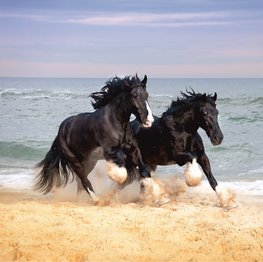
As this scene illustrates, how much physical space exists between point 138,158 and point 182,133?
62 centimetres

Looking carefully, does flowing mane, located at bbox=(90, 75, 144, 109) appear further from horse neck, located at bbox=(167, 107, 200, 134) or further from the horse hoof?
the horse hoof

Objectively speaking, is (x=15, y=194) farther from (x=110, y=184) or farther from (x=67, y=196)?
(x=110, y=184)

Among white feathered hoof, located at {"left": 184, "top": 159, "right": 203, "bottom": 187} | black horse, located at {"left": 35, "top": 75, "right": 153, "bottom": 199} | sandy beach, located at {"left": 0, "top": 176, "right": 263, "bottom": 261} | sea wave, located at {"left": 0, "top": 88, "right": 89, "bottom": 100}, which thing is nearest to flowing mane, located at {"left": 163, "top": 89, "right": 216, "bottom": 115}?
black horse, located at {"left": 35, "top": 75, "right": 153, "bottom": 199}

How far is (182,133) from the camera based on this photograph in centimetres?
695

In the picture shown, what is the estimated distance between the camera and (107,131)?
6805mm

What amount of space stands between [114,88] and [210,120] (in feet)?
4.14

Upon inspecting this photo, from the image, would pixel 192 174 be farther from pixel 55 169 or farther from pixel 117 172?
pixel 55 169

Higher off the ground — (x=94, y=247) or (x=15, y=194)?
(x=94, y=247)

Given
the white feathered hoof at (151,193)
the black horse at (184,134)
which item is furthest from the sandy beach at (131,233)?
the black horse at (184,134)

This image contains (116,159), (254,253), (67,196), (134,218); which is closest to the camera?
(254,253)

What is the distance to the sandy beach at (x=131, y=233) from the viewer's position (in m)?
5.02

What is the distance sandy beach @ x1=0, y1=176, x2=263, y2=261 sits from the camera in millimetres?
5016

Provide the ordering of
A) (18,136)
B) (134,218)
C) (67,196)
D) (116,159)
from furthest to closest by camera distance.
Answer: (18,136) < (67,196) < (116,159) < (134,218)

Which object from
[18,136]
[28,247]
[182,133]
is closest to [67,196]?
[182,133]
